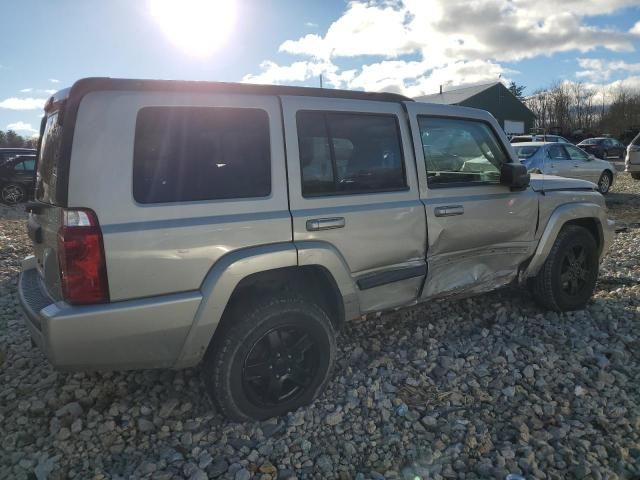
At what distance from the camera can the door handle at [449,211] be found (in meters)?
3.26

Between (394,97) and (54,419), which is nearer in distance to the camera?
(54,419)

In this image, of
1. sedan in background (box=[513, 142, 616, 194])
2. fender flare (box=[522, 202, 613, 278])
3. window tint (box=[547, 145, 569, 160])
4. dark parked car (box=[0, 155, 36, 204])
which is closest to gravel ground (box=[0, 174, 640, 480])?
fender flare (box=[522, 202, 613, 278])

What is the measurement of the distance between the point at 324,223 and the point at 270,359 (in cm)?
87

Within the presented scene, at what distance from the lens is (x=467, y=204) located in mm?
3430

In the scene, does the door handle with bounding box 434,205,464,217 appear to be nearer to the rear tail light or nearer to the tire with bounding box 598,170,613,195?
the rear tail light

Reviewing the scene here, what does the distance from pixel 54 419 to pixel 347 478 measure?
6.06 ft

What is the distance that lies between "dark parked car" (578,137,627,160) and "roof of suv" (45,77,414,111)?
104 ft

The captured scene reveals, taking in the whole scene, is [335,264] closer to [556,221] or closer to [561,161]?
[556,221]

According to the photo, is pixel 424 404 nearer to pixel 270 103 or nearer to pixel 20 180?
pixel 270 103

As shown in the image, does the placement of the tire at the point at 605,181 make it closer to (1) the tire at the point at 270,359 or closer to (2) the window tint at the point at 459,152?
(2) the window tint at the point at 459,152

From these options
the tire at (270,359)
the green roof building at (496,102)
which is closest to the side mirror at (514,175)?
the tire at (270,359)

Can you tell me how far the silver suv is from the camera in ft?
7.26

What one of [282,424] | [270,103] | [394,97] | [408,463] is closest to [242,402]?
[282,424]

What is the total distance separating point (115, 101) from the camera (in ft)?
7.41
